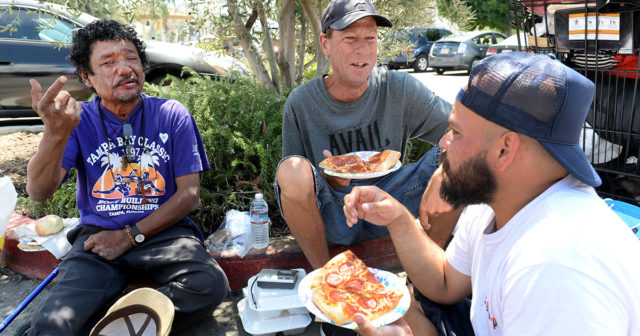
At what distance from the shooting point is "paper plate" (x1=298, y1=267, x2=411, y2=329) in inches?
74.2

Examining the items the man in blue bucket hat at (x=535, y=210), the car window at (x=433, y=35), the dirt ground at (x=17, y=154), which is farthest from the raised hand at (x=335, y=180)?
the car window at (x=433, y=35)

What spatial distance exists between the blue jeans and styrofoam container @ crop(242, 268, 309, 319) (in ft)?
1.62

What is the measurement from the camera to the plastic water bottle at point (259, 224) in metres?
3.29

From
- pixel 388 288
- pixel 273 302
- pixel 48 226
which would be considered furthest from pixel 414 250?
pixel 48 226

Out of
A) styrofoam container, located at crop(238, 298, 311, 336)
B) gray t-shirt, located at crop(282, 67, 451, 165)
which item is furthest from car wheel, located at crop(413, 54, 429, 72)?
styrofoam container, located at crop(238, 298, 311, 336)

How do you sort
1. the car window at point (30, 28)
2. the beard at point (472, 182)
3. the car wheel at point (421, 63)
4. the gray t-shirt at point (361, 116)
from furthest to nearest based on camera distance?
the car wheel at point (421, 63)
the car window at point (30, 28)
the gray t-shirt at point (361, 116)
the beard at point (472, 182)

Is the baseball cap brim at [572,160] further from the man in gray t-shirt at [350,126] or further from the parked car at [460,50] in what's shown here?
the parked car at [460,50]

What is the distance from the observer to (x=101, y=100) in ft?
9.96

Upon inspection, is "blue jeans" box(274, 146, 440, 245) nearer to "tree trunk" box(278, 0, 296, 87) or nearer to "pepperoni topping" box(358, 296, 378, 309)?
"pepperoni topping" box(358, 296, 378, 309)

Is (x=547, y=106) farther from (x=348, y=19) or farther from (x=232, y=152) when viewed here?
(x=232, y=152)

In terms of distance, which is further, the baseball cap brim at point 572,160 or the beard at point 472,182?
the beard at point 472,182

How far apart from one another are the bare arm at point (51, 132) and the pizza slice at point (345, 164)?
4.69 ft

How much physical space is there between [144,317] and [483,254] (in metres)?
1.75

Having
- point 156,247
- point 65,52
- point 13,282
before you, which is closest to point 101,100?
point 156,247
